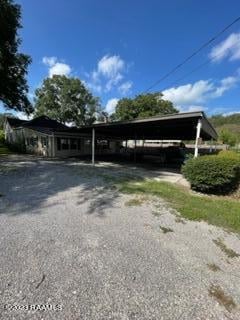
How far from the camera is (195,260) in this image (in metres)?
3.01

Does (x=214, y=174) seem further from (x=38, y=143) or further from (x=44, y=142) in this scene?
(x=38, y=143)

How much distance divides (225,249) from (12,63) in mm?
17076

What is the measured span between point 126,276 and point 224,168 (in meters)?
5.49

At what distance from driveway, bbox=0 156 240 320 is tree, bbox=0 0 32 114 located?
12777mm

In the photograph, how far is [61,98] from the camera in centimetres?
3391

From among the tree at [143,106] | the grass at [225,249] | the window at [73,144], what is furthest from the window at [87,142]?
the grass at [225,249]

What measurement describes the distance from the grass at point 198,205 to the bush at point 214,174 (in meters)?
0.49

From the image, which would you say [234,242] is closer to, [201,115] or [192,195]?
[192,195]

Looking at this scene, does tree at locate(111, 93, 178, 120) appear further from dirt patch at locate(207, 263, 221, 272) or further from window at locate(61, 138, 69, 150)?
dirt patch at locate(207, 263, 221, 272)

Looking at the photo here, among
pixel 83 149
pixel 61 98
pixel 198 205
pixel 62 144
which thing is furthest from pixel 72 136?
pixel 61 98

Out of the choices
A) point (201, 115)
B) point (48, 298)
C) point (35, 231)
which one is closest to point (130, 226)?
point (35, 231)

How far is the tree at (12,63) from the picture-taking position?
486 inches

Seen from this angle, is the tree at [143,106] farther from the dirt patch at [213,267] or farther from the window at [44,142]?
the dirt patch at [213,267]

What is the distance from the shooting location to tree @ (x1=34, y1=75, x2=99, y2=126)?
109 feet
